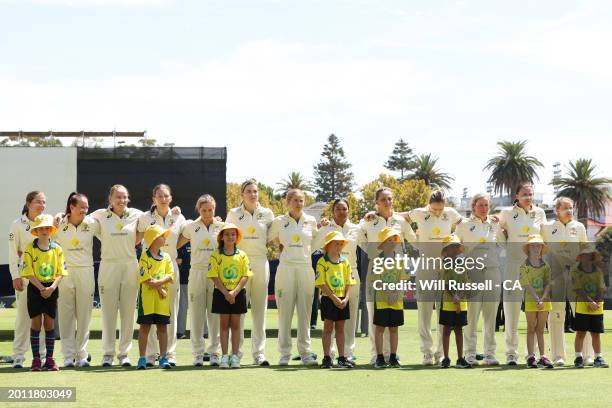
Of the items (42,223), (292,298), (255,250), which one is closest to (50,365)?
(42,223)

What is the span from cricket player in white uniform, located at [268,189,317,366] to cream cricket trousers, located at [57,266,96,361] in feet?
7.07

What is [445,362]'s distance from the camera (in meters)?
11.8

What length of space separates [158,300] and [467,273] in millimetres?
3489

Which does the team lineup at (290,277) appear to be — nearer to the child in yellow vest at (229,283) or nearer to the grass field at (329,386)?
the child in yellow vest at (229,283)

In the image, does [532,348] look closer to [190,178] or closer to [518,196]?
[518,196]

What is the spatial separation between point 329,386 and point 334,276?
2.27 metres

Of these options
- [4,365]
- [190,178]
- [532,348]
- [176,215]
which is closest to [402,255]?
[532,348]

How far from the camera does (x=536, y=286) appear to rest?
12273mm

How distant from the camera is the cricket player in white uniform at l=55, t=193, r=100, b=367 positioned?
1194 centimetres

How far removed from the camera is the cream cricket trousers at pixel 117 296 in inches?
471

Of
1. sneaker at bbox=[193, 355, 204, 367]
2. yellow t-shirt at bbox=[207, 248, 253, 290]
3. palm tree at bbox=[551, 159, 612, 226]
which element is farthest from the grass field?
palm tree at bbox=[551, 159, 612, 226]

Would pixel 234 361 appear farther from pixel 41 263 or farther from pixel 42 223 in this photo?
pixel 42 223

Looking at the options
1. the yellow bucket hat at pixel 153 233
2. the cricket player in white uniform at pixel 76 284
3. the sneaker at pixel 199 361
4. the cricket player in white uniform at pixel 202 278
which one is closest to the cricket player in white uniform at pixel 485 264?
the cricket player in white uniform at pixel 202 278

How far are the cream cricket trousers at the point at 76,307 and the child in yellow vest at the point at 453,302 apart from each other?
401cm
